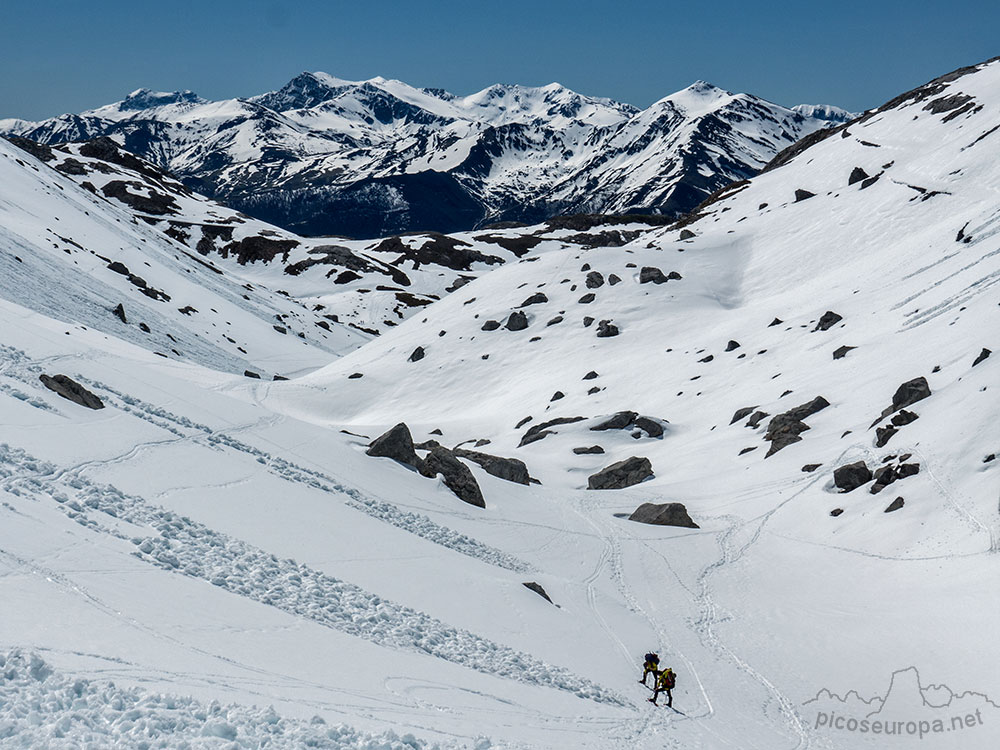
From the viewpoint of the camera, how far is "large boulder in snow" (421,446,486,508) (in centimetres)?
2633

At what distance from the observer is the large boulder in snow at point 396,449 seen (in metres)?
27.2

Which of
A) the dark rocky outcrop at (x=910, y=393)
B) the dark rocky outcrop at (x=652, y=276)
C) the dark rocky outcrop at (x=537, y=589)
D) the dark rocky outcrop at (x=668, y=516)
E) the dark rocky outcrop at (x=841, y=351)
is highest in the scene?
the dark rocky outcrop at (x=652, y=276)

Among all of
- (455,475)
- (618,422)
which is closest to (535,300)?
(618,422)

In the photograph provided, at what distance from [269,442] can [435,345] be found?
33766 millimetres

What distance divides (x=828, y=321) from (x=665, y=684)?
110 ft

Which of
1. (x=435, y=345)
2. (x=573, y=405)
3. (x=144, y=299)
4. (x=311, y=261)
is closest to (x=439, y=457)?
(x=573, y=405)

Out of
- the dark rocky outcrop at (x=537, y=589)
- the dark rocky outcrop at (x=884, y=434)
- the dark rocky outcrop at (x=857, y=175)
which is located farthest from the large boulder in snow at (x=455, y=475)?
the dark rocky outcrop at (x=857, y=175)

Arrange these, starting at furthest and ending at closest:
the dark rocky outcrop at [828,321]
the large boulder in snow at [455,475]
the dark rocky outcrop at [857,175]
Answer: the dark rocky outcrop at [857,175]
the dark rocky outcrop at [828,321]
the large boulder in snow at [455,475]

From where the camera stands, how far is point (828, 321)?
4341 cm

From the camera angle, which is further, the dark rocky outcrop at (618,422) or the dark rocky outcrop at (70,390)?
the dark rocky outcrop at (618,422)

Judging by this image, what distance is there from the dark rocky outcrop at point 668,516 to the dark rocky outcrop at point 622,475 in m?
5.05

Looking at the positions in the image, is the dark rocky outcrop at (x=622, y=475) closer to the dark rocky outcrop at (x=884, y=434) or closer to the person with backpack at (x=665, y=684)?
the dark rocky outcrop at (x=884, y=434)

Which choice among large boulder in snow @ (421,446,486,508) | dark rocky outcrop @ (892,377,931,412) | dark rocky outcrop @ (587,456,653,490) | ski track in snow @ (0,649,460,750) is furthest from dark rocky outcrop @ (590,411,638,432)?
ski track in snow @ (0,649,460,750)

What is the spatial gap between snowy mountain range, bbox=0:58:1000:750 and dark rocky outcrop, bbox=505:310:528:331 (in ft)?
0.78
